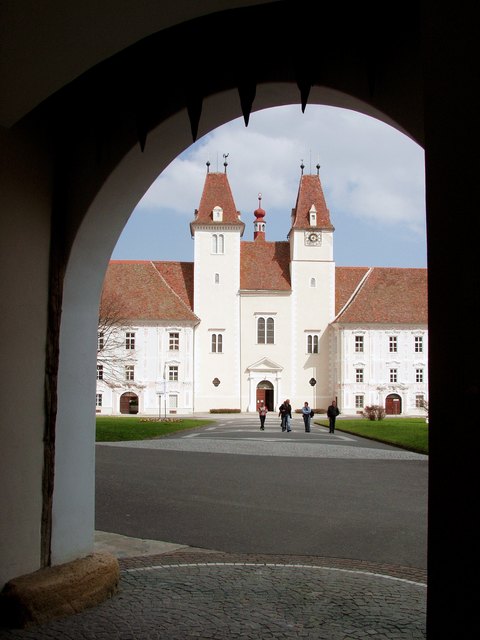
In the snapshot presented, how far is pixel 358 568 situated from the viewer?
20.6 feet

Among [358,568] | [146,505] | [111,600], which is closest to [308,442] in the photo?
[146,505]

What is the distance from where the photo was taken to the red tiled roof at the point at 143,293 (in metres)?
50.7

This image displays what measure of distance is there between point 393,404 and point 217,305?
1658 cm

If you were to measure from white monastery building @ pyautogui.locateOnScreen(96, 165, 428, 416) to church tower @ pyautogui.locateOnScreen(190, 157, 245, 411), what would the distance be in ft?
0.27

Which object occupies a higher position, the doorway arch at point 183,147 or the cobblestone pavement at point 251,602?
the doorway arch at point 183,147

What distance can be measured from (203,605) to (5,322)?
9.02 ft

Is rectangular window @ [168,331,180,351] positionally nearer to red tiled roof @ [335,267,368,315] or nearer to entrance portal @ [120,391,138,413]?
entrance portal @ [120,391,138,413]

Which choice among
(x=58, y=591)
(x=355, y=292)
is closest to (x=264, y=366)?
(x=355, y=292)

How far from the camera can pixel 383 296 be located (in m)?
52.7

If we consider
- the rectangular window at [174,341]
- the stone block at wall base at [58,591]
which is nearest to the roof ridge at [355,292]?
the rectangular window at [174,341]

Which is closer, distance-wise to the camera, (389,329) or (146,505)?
(146,505)

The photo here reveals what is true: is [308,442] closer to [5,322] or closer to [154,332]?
[5,322]

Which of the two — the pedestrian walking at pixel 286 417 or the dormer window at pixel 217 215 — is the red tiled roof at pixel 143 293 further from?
the pedestrian walking at pixel 286 417

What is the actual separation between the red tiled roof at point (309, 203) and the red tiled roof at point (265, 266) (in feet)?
9.57
